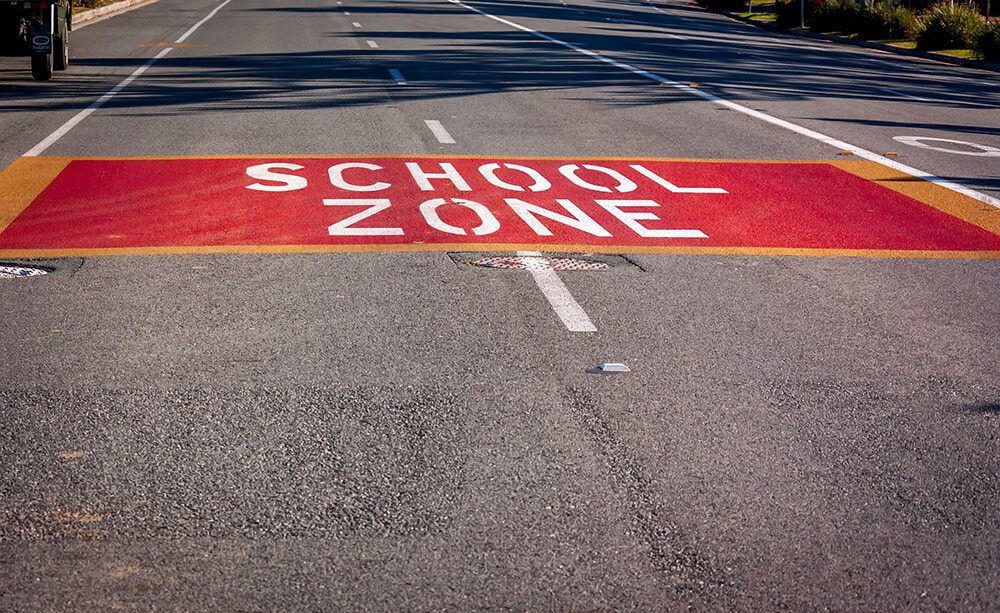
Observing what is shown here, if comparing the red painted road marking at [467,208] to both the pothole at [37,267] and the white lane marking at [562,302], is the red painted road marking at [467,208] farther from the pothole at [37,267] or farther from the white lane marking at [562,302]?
the white lane marking at [562,302]

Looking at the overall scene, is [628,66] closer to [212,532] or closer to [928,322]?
[928,322]

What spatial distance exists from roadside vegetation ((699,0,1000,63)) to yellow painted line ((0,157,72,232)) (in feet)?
74.2

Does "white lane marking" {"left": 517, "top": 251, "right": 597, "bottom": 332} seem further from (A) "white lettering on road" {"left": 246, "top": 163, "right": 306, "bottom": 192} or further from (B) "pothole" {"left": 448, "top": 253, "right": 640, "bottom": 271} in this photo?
(A) "white lettering on road" {"left": 246, "top": 163, "right": 306, "bottom": 192}

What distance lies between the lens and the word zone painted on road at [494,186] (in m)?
9.00

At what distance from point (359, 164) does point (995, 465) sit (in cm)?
748

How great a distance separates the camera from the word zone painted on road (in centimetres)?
900

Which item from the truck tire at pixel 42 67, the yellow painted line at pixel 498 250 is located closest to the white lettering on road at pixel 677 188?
the yellow painted line at pixel 498 250

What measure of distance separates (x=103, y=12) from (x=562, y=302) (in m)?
29.2

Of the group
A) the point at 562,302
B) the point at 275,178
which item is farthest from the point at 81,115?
the point at 562,302

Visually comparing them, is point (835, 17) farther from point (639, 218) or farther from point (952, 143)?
point (639, 218)

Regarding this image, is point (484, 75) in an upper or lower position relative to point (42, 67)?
lower

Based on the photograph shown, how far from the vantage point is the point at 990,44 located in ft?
92.0

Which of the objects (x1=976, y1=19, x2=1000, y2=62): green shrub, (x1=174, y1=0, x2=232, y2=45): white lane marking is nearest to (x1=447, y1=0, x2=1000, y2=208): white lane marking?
(x1=174, y1=0, x2=232, y2=45): white lane marking

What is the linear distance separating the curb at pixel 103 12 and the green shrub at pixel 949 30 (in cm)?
2038
